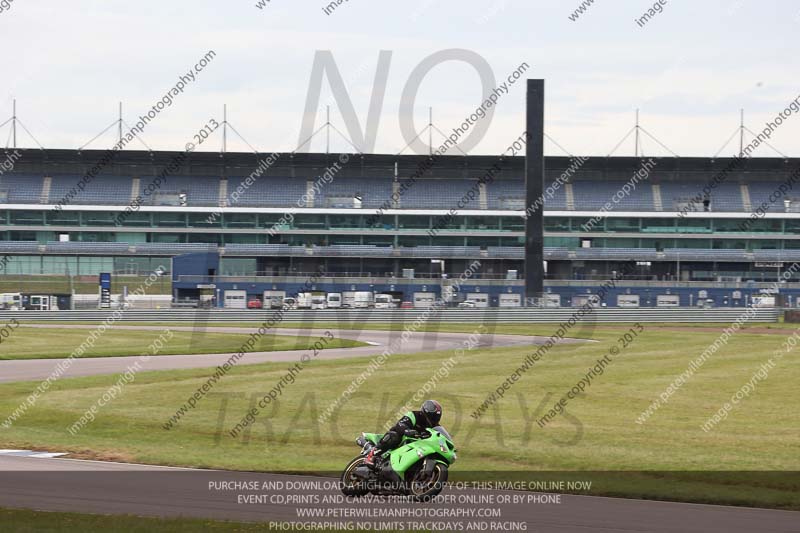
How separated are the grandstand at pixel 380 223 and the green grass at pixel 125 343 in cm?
3762

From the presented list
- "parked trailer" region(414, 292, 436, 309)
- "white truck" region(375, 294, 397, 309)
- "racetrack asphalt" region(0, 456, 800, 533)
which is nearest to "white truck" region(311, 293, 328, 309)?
"white truck" region(375, 294, 397, 309)

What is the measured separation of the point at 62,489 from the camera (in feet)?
50.3

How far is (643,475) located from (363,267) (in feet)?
269

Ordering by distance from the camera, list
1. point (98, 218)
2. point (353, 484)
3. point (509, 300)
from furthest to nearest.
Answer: point (98, 218)
point (509, 300)
point (353, 484)

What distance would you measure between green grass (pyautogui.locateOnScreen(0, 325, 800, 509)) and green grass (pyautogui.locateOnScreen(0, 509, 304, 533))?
469 centimetres

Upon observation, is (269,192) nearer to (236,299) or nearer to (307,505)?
(236,299)

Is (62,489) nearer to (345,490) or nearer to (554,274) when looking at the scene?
(345,490)

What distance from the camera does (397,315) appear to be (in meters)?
70.3

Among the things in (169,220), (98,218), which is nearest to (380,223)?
(169,220)

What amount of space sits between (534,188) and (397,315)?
65.7 feet

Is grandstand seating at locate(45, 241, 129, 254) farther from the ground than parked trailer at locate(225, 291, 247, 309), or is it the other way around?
grandstand seating at locate(45, 241, 129, 254)

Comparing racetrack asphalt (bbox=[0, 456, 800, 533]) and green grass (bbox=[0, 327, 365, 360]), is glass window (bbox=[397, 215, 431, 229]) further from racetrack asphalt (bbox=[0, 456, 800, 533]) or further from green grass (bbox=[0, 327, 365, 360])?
racetrack asphalt (bbox=[0, 456, 800, 533])

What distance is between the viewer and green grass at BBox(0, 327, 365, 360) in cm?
4241

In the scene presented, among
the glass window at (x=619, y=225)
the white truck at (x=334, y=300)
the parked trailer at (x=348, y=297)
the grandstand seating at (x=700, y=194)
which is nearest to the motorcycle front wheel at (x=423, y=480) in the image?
the white truck at (x=334, y=300)
